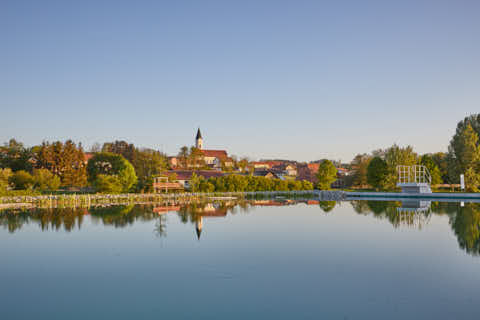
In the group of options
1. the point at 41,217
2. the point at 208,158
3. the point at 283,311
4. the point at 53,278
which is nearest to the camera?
the point at 283,311

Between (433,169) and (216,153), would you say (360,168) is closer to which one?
(433,169)

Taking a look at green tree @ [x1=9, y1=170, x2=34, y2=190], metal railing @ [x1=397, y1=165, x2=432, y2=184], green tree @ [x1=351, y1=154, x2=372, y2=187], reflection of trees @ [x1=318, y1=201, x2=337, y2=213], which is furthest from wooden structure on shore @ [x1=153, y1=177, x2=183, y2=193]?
green tree @ [x1=351, y1=154, x2=372, y2=187]

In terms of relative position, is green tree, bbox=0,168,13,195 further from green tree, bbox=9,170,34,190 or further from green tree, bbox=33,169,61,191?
green tree, bbox=33,169,61,191

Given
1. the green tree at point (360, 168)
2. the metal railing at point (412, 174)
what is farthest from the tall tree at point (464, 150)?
the green tree at point (360, 168)

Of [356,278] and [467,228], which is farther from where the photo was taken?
[467,228]

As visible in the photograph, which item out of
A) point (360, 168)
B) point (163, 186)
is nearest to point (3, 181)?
point (163, 186)

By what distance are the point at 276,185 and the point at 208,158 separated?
54.9 metres

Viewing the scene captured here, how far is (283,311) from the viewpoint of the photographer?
318 inches

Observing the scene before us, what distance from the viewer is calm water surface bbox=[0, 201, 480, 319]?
325 inches

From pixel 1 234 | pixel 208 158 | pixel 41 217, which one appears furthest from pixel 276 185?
pixel 208 158

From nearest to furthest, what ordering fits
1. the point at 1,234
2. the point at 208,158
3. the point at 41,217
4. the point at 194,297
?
the point at 194,297 → the point at 1,234 → the point at 41,217 → the point at 208,158

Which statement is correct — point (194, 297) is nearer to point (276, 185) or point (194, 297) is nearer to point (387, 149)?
point (276, 185)

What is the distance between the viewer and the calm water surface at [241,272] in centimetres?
826

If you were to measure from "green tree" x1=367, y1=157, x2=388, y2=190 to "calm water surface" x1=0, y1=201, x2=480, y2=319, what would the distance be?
4043 cm
